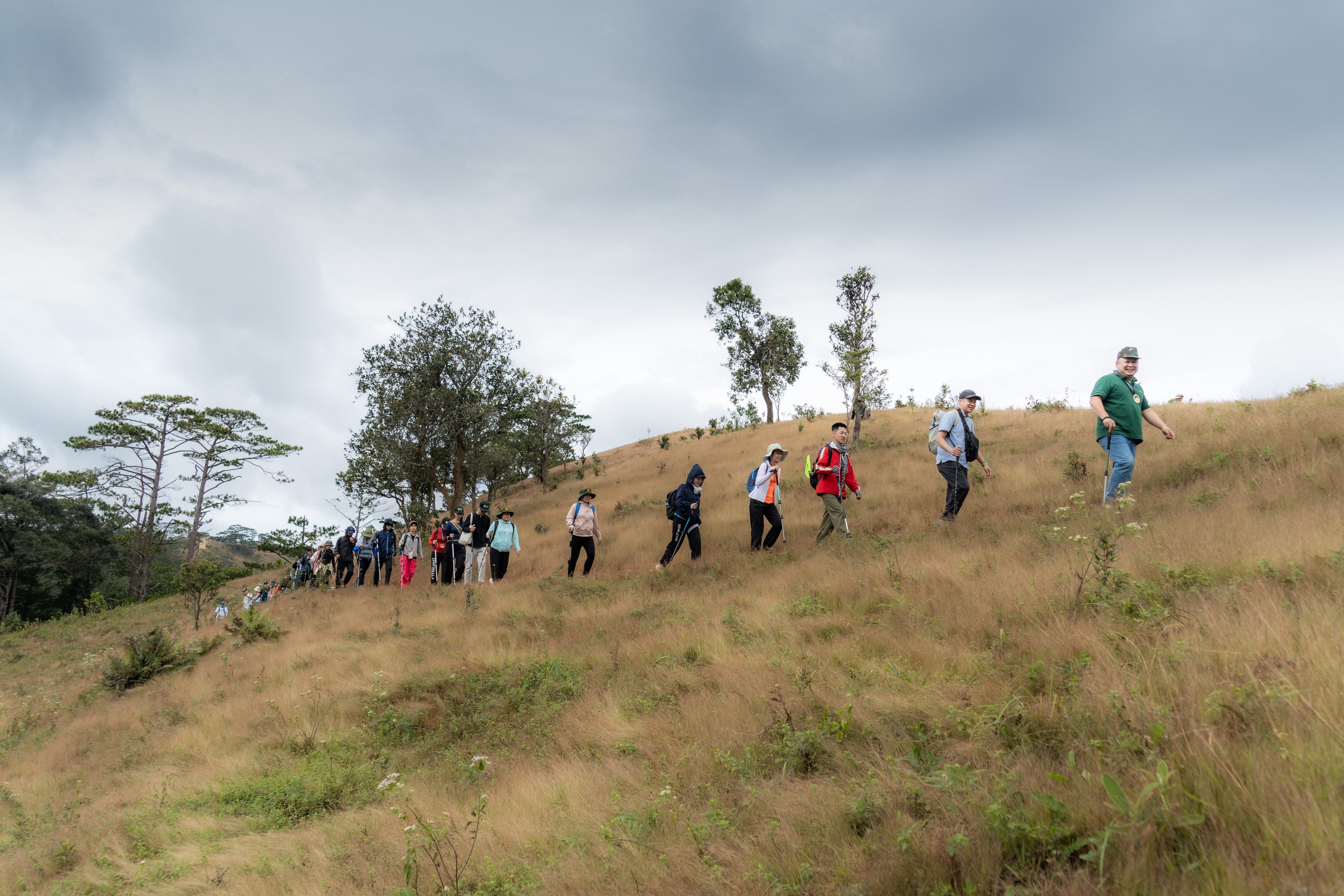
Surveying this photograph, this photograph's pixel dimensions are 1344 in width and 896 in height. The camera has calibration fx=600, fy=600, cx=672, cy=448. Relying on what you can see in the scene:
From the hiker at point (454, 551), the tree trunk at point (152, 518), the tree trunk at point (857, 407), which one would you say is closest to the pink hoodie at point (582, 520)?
the hiker at point (454, 551)

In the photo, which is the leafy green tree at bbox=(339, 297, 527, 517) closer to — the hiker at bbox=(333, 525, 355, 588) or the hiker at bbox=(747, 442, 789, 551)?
the hiker at bbox=(333, 525, 355, 588)

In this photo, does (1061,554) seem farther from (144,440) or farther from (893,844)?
(144,440)

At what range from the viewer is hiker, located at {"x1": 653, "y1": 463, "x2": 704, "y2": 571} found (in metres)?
10.5

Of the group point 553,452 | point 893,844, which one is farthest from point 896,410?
point 893,844

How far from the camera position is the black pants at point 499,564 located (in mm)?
12766

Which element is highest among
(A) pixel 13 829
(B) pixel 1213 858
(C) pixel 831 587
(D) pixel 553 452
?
(D) pixel 553 452

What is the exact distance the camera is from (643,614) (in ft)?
25.4

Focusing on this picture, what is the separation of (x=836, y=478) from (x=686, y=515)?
A: 286 centimetres

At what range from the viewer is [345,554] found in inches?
730

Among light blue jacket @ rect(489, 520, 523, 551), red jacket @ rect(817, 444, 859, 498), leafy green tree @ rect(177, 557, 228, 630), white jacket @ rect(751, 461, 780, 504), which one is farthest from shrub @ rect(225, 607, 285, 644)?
red jacket @ rect(817, 444, 859, 498)

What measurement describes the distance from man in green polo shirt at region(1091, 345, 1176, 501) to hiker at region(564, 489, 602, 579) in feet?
25.2

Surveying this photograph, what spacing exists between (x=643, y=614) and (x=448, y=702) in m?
2.59

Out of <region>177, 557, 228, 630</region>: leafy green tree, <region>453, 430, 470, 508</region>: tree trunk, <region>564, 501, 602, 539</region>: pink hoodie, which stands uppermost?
<region>453, 430, 470, 508</region>: tree trunk

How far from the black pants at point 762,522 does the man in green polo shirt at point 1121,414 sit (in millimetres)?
4552
